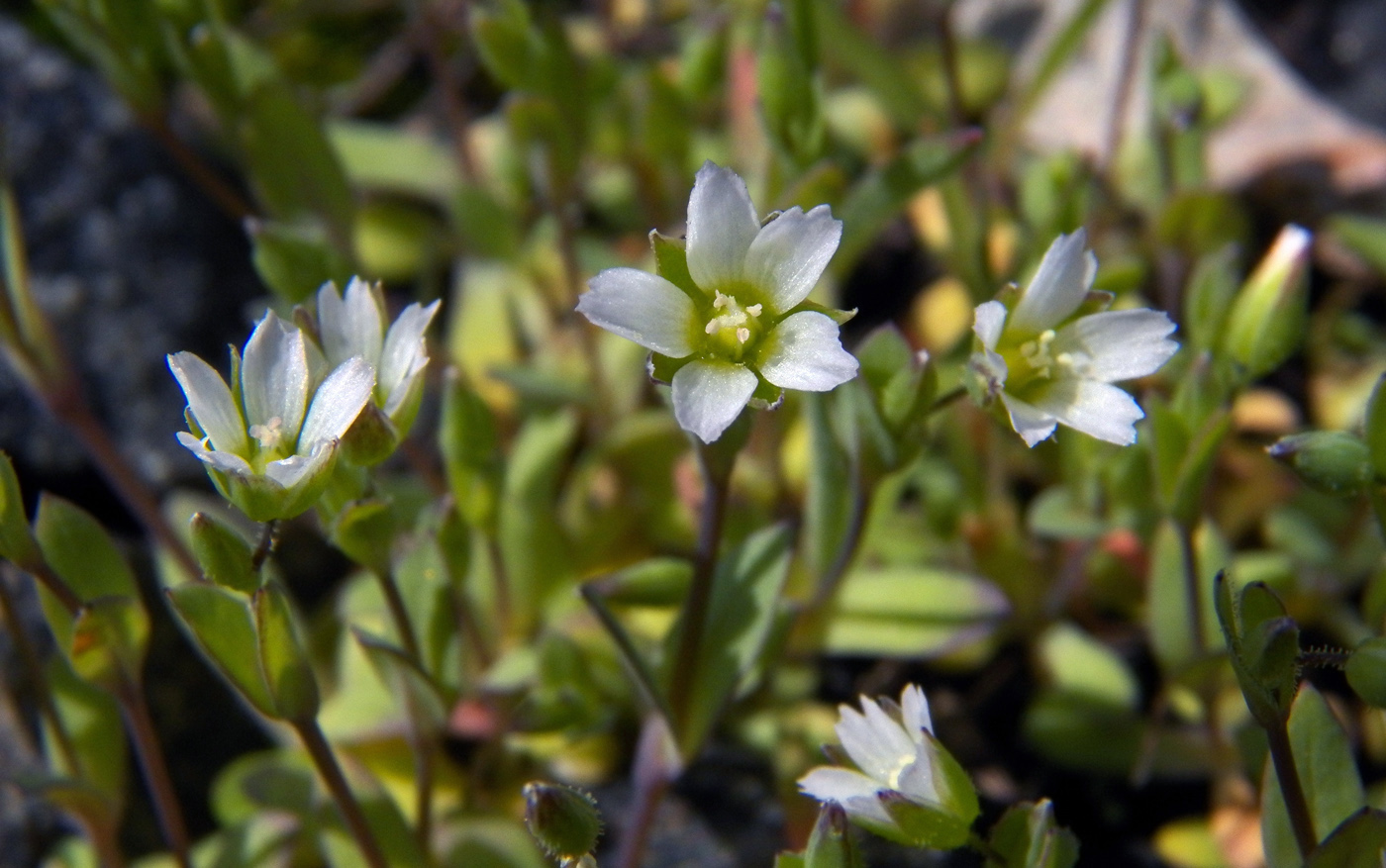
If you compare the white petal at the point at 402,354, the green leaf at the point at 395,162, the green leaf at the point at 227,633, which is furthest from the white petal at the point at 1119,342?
the green leaf at the point at 395,162

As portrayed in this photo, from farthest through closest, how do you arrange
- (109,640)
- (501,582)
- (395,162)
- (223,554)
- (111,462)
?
(395,162), (501,582), (111,462), (109,640), (223,554)

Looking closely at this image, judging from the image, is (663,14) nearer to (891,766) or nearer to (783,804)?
(783,804)

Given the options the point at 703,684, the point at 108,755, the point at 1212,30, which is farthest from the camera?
the point at 1212,30

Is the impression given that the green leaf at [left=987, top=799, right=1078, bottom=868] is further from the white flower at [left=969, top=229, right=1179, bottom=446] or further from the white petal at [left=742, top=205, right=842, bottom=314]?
the white petal at [left=742, top=205, right=842, bottom=314]

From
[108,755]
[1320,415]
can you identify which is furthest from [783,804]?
[1320,415]

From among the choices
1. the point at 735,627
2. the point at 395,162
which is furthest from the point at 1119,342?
the point at 395,162

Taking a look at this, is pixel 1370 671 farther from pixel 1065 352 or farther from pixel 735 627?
pixel 735 627

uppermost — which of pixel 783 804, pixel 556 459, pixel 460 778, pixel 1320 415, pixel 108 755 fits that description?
pixel 108 755
